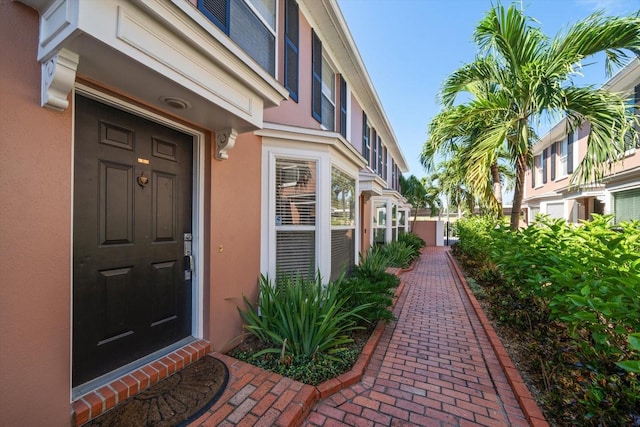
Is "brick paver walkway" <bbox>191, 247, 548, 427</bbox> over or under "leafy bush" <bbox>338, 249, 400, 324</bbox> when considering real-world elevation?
under

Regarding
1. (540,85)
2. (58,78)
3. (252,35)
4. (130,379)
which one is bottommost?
(130,379)

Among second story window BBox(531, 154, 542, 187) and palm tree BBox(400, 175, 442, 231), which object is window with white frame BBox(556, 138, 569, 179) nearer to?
second story window BBox(531, 154, 542, 187)

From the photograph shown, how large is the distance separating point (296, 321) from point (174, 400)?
1291 mm

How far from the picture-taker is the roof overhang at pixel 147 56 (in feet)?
5.18

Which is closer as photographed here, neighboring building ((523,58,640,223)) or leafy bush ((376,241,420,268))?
neighboring building ((523,58,640,223))

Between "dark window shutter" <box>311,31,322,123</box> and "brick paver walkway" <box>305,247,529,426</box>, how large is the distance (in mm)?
4197

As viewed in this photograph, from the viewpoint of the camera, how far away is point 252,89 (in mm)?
2773

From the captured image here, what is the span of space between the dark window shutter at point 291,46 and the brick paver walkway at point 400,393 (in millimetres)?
4102

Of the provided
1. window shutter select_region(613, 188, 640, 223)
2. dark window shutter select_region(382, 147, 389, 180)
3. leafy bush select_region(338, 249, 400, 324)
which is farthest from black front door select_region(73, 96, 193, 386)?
window shutter select_region(613, 188, 640, 223)

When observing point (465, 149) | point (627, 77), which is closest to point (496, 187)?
point (465, 149)

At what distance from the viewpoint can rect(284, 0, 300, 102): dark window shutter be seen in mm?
4324

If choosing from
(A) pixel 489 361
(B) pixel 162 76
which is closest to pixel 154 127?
(B) pixel 162 76

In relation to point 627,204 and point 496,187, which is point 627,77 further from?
point 496,187

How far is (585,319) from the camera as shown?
6.17 ft
